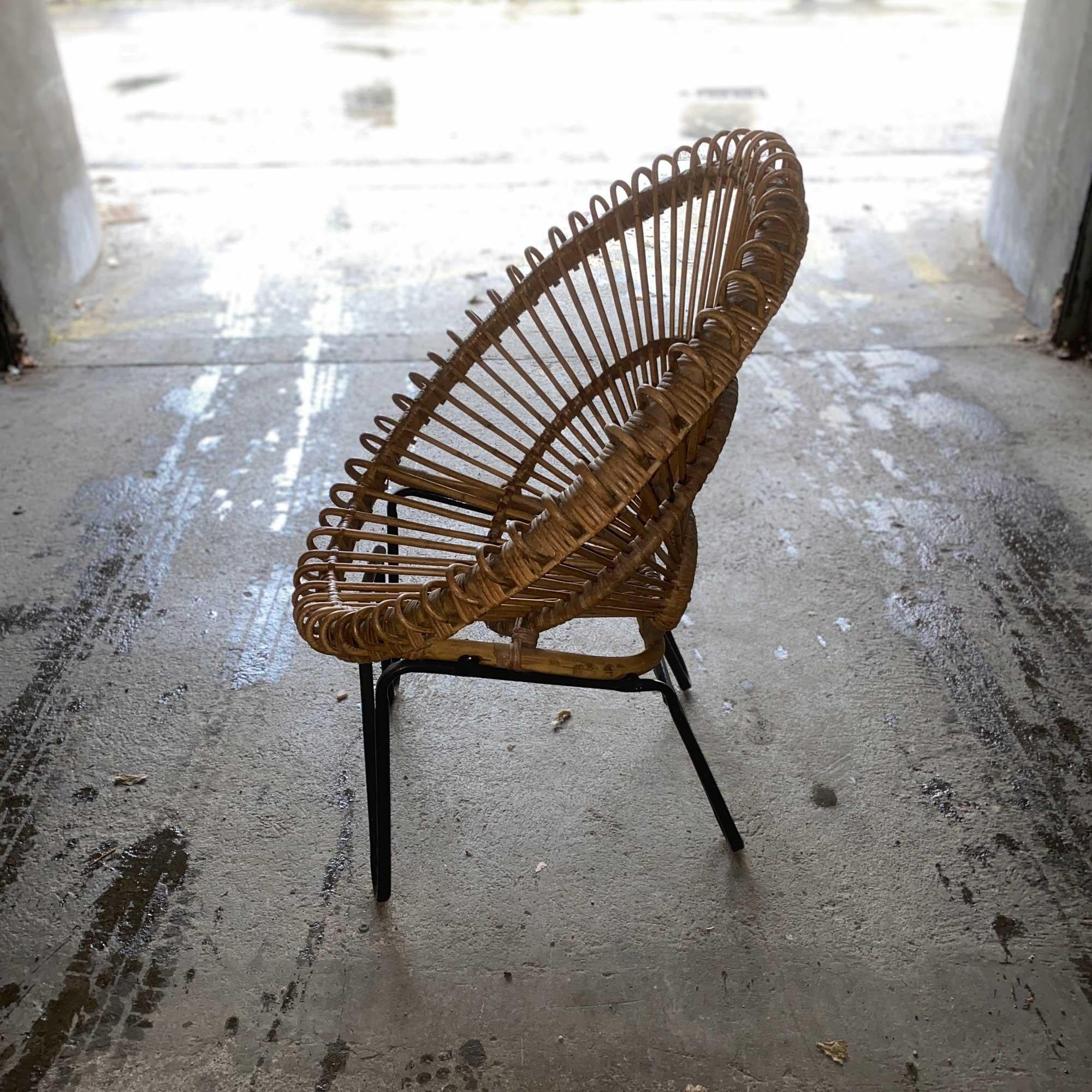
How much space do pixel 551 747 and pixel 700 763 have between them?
1.29ft

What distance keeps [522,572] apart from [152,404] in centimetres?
241

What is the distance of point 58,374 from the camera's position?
3.44 meters

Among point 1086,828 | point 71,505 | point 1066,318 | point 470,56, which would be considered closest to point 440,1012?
point 1086,828

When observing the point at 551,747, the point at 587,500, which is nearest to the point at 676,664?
the point at 551,747

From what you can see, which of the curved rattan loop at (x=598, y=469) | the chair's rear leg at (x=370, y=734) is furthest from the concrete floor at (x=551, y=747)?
the curved rattan loop at (x=598, y=469)

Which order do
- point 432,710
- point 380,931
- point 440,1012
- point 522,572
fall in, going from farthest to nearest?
point 432,710 → point 380,931 → point 440,1012 → point 522,572

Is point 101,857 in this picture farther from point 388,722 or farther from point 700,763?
point 700,763

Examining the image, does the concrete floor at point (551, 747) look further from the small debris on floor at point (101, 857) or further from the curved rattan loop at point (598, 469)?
the curved rattan loop at point (598, 469)

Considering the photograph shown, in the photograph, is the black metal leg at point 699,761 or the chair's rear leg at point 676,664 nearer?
the black metal leg at point 699,761

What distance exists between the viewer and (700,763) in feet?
5.56

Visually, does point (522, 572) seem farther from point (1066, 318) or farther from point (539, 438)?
point (1066, 318)

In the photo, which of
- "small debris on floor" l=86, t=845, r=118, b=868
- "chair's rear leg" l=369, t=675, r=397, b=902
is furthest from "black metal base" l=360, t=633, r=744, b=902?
"small debris on floor" l=86, t=845, r=118, b=868

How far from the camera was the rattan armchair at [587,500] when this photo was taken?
3.91 ft

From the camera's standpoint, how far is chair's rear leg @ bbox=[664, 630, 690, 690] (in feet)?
6.60
